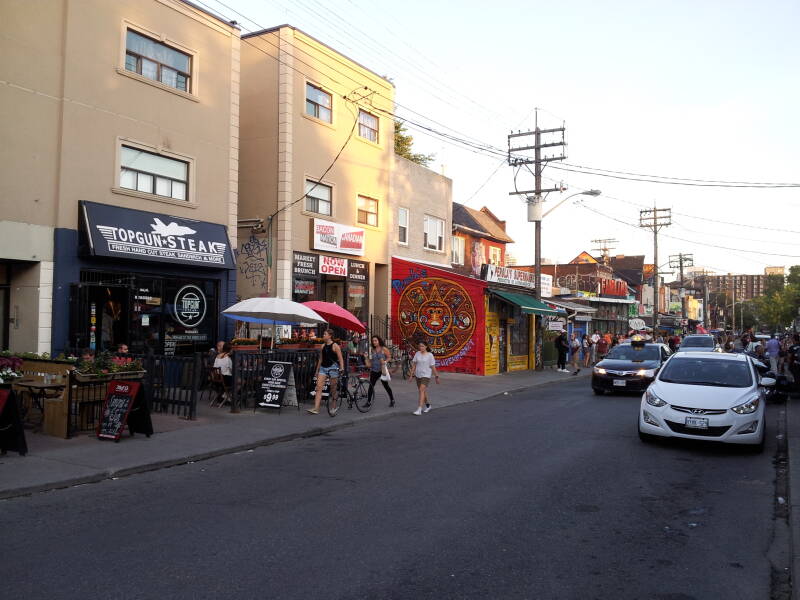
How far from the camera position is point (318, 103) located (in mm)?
20938

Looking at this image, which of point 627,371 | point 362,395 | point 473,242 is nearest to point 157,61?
point 362,395

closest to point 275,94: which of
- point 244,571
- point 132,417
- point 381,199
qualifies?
point 381,199

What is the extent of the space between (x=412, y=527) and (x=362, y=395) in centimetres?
829

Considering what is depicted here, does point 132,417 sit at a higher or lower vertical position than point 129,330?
lower

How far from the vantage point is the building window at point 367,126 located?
2288 cm

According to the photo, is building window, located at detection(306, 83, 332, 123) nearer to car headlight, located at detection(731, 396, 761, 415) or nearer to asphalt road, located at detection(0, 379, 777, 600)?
asphalt road, located at detection(0, 379, 777, 600)

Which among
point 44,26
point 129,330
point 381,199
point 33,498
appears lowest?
point 33,498

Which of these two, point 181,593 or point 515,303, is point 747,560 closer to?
point 181,593

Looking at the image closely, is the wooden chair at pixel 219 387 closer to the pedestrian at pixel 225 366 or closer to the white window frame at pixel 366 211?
the pedestrian at pixel 225 366

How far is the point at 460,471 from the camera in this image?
820 cm

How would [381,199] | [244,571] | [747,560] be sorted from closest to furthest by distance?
1. [244,571]
2. [747,560]
3. [381,199]

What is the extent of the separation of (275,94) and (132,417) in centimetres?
1263

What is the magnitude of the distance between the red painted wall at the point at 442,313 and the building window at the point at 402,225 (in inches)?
47.2

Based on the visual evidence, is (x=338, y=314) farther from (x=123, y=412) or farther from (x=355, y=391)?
(x=123, y=412)
